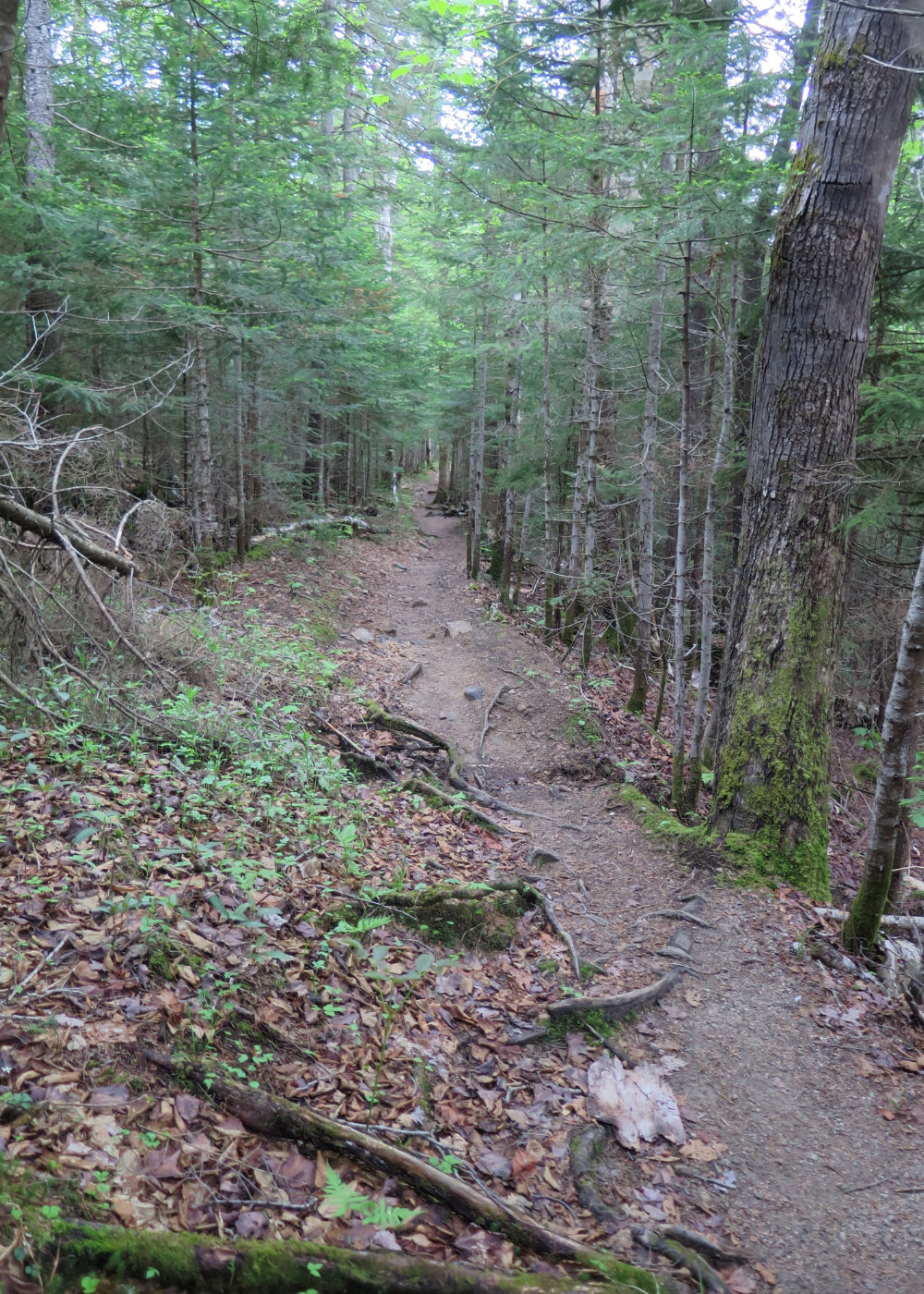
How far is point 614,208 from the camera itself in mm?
7859

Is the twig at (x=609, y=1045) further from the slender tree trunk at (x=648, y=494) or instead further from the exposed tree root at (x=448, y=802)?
the slender tree trunk at (x=648, y=494)

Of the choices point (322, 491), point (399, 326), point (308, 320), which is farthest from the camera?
point (322, 491)

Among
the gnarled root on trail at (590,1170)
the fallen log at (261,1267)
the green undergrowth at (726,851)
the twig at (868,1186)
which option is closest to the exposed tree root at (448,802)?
the green undergrowth at (726,851)

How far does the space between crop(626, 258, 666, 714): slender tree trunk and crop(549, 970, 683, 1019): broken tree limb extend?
6479 mm

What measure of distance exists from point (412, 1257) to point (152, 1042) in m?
1.38

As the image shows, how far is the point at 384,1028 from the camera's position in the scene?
3949 millimetres

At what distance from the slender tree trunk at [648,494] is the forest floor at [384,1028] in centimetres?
548

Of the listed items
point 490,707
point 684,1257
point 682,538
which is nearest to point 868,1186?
point 684,1257

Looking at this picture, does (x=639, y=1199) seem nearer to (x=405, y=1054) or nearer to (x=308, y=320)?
(x=405, y=1054)

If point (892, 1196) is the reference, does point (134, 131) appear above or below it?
above

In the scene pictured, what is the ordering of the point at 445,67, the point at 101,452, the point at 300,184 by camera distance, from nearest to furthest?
the point at 101,452 < the point at 445,67 < the point at 300,184

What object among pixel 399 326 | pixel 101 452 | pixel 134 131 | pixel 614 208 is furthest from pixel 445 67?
pixel 399 326

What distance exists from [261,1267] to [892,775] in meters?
4.80

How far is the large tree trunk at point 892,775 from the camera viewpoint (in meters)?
4.93
